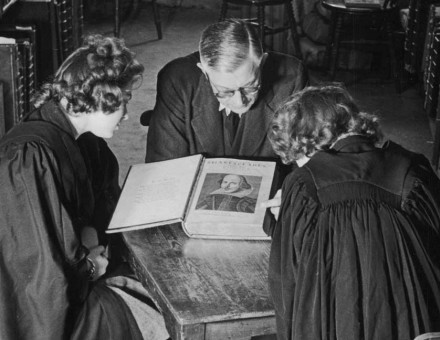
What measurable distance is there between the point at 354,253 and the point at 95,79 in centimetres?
104

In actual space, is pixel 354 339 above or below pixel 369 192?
below

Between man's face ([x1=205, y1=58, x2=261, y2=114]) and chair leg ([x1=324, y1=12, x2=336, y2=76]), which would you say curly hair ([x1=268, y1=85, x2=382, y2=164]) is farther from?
chair leg ([x1=324, y1=12, x2=336, y2=76])

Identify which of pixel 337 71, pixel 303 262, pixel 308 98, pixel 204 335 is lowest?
pixel 337 71

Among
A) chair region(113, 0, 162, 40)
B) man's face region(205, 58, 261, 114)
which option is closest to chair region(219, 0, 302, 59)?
chair region(113, 0, 162, 40)

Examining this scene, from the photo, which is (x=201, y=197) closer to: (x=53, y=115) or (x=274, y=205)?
(x=274, y=205)

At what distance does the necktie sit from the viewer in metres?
3.74

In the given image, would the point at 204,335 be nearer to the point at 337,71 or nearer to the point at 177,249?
the point at 177,249

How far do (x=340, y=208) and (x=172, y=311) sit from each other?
57 cm

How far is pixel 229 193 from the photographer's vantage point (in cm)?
304

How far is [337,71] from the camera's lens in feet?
25.4

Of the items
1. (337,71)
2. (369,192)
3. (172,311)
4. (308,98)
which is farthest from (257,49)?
(337,71)

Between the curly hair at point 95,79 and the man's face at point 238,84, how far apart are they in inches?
17.1

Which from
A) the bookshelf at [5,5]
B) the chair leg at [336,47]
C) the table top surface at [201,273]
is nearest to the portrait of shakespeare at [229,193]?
the table top surface at [201,273]

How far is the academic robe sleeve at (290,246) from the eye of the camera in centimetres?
257
